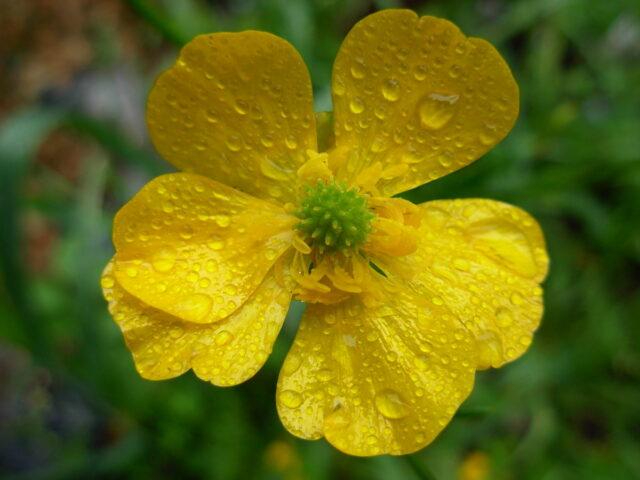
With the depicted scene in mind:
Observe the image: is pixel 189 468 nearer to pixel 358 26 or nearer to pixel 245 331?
pixel 245 331

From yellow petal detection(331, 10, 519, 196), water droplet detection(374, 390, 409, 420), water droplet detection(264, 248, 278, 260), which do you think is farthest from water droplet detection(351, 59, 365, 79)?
water droplet detection(374, 390, 409, 420)

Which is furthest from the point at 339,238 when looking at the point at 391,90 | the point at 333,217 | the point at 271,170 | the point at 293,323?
the point at 293,323

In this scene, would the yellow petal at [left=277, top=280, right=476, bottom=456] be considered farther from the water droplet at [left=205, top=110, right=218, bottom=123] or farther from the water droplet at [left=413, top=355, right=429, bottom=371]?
the water droplet at [left=205, top=110, right=218, bottom=123]

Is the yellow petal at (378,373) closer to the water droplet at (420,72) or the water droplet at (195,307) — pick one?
the water droplet at (195,307)

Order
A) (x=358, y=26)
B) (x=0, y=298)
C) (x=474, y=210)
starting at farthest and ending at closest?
(x=0, y=298)
(x=474, y=210)
(x=358, y=26)

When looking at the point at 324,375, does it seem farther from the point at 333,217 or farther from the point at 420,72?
the point at 420,72

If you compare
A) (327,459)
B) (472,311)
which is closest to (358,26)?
(472,311)
